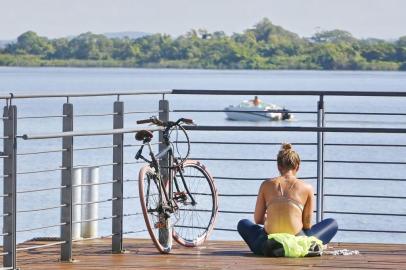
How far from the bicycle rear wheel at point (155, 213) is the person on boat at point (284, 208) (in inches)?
22.4

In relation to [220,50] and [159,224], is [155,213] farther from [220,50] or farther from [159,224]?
[220,50]

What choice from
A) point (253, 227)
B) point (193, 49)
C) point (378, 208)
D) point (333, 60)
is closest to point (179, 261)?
point (253, 227)

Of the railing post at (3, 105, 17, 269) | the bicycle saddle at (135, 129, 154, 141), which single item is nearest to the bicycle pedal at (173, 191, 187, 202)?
the bicycle saddle at (135, 129, 154, 141)

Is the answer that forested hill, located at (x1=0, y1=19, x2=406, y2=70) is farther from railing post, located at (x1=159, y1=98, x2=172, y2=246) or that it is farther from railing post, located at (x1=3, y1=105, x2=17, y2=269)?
railing post, located at (x1=3, y1=105, x2=17, y2=269)

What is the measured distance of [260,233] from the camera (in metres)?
8.83

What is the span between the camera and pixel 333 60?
128000 mm

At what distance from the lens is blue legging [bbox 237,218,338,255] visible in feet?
29.0

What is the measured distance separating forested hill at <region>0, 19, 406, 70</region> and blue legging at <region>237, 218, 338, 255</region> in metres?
98.8

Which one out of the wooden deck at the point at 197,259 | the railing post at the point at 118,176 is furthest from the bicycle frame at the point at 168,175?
the wooden deck at the point at 197,259

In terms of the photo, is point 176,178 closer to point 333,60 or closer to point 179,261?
point 179,261

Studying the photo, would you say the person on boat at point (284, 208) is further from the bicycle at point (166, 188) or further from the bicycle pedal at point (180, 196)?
the bicycle pedal at point (180, 196)

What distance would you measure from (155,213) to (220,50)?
4244 inches

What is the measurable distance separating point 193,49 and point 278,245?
109m

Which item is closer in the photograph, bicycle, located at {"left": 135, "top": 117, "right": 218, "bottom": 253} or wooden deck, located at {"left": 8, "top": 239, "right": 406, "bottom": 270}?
wooden deck, located at {"left": 8, "top": 239, "right": 406, "bottom": 270}
